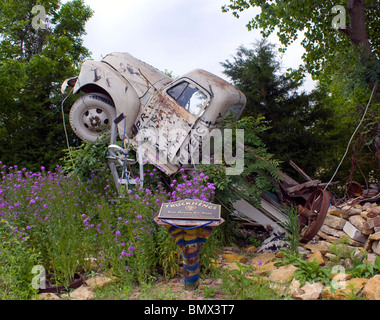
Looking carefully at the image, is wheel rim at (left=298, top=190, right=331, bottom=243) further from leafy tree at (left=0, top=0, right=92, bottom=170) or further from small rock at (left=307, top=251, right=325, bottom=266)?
leafy tree at (left=0, top=0, right=92, bottom=170)

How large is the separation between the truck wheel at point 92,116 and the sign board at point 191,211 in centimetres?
363

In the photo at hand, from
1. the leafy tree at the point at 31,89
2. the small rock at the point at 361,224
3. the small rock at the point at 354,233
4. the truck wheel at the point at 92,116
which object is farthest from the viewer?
the leafy tree at the point at 31,89

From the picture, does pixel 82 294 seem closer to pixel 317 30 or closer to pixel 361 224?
pixel 361 224

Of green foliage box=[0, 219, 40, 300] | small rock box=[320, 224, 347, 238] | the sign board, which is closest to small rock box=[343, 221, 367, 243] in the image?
small rock box=[320, 224, 347, 238]

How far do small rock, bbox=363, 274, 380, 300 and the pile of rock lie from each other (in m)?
1.39

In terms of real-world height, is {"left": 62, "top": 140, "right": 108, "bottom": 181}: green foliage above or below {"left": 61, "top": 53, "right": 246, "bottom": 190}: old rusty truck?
below

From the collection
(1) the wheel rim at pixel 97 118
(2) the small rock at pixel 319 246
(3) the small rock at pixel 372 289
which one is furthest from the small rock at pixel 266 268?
(1) the wheel rim at pixel 97 118

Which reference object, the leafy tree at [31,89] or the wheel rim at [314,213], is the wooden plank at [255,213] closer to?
the wheel rim at [314,213]

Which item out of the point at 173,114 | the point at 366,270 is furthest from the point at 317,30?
the point at 366,270

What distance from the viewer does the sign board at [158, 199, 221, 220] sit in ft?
13.0

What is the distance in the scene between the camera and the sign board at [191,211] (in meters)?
3.95

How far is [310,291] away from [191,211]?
1532 mm

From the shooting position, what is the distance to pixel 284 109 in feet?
31.9
